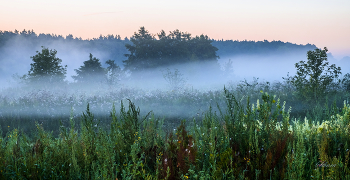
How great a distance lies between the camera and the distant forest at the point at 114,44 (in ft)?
201

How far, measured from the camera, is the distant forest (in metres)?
61.3

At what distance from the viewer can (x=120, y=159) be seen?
3.25 meters

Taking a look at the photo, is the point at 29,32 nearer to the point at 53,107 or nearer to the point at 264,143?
the point at 53,107

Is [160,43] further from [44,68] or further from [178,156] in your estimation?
[178,156]

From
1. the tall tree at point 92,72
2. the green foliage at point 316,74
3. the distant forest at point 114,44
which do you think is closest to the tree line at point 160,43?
the distant forest at point 114,44

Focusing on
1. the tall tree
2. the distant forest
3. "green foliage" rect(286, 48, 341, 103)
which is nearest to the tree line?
the distant forest

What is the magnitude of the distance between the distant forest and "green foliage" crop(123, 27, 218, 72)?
16243 mm

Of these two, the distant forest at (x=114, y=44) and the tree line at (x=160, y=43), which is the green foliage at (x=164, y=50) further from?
the distant forest at (x=114, y=44)

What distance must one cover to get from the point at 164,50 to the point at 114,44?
2176 inches

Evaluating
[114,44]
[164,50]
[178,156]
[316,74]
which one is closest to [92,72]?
[164,50]

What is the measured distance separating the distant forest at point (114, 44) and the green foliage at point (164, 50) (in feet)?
53.3

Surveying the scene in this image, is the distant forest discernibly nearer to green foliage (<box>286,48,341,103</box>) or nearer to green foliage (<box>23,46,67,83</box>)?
green foliage (<box>23,46,67,83</box>)

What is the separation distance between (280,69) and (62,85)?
82.7 meters

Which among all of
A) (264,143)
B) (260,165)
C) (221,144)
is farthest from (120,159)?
(264,143)
